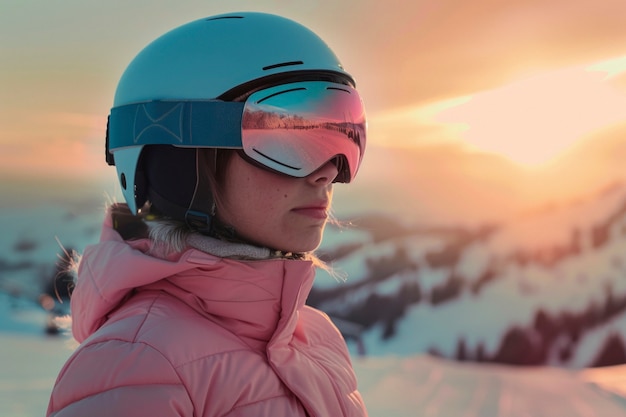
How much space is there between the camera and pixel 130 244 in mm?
1781

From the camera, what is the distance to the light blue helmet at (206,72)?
6.06ft

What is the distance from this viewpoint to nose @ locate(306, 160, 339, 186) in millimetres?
1869

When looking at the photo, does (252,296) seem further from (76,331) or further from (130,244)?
(76,331)

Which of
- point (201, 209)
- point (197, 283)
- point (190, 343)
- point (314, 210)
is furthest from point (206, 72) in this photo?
point (190, 343)

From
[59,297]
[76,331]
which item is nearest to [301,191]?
[76,331]

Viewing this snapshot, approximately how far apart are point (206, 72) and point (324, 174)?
1.66 ft

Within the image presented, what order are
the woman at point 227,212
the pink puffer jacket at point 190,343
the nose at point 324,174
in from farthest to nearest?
1. the nose at point 324,174
2. the woman at point 227,212
3. the pink puffer jacket at point 190,343

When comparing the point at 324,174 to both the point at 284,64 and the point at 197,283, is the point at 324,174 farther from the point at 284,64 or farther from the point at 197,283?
the point at 197,283

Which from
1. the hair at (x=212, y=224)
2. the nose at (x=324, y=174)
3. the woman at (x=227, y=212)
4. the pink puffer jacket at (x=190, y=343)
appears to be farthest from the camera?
the nose at (x=324, y=174)

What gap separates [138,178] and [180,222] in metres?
0.27

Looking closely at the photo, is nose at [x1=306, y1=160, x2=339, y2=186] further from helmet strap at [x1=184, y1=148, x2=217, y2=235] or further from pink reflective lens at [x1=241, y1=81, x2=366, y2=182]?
helmet strap at [x1=184, y1=148, x2=217, y2=235]

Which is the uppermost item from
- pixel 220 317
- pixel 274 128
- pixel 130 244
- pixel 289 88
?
pixel 289 88

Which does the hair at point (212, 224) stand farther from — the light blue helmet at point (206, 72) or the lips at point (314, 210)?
the lips at point (314, 210)

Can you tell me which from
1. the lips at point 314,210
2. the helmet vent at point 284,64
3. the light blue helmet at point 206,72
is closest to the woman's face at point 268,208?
the lips at point 314,210
